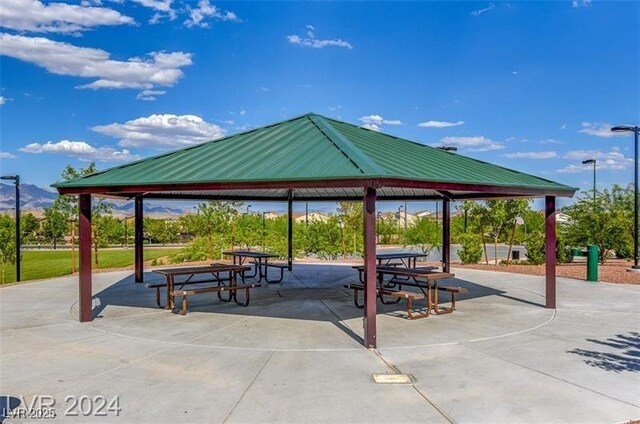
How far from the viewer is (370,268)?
290 inches

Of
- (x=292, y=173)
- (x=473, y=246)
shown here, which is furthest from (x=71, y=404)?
(x=473, y=246)

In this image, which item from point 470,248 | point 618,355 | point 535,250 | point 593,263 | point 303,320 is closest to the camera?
point 618,355

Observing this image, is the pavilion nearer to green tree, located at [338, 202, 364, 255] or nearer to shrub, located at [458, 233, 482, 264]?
shrub, located at [458, 233, 482, 264]

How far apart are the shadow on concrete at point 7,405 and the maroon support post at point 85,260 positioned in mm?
3760

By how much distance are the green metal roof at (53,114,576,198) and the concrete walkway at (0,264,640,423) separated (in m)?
2.50

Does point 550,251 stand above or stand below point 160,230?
above

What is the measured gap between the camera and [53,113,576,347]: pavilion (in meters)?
7.28

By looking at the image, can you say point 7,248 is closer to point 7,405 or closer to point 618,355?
point 7,405

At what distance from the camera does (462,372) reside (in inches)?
236

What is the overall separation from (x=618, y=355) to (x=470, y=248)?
46.8 feet

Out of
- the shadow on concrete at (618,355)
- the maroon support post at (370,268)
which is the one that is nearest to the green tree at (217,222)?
the maroon support post at (370,268)

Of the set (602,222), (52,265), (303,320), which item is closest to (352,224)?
(602,222)

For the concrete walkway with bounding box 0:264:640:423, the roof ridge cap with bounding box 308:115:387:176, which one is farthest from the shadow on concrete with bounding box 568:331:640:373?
the roof ridge cap with bounding box 308:115:387:176

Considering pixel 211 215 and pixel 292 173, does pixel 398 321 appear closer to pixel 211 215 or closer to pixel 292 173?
pixel 292 173
